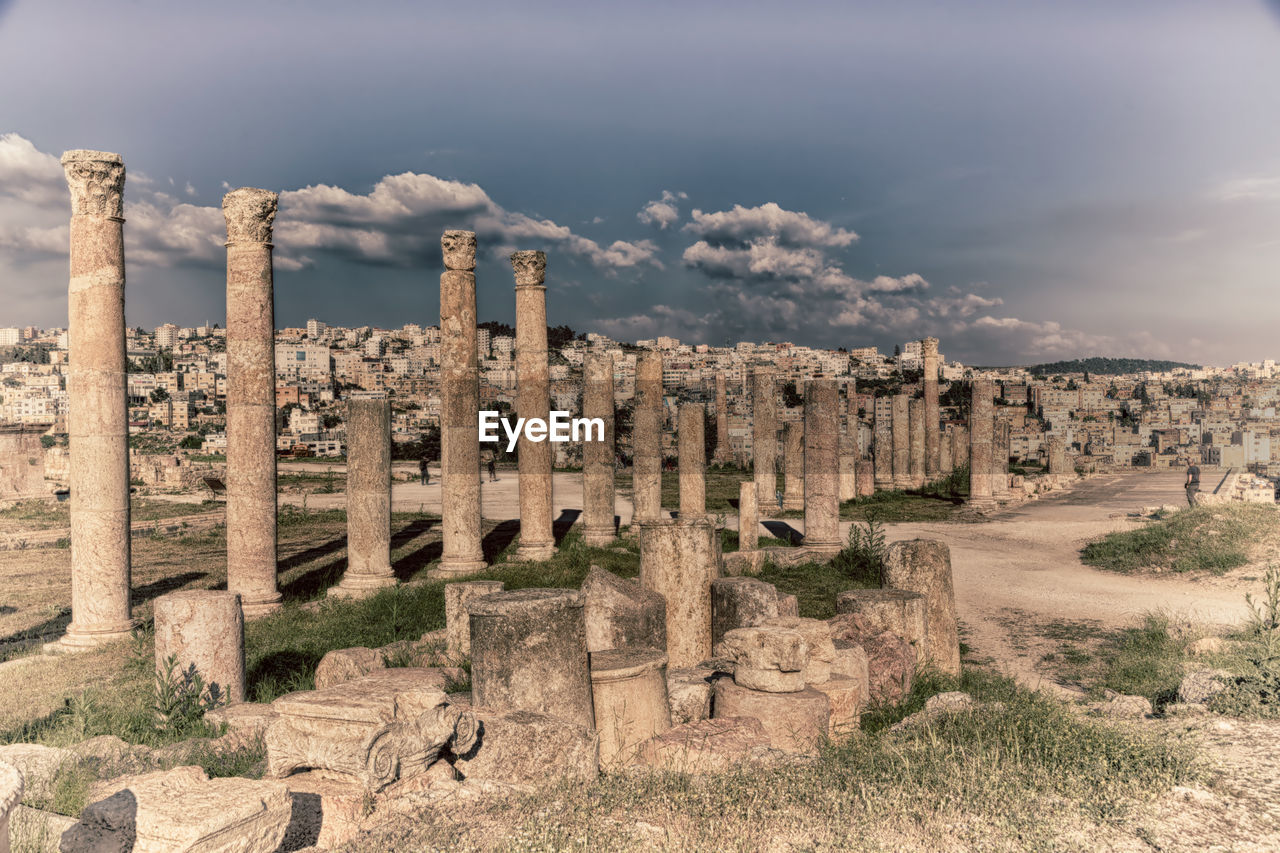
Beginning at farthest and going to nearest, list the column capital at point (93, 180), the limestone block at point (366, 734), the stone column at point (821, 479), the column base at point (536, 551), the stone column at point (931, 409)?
the stone column at point (931, 409) → the stone column at point (821, 479) → the column base at point (536, 551) → the column capital at point (93, 180) → the limestone block at point (366, 734)

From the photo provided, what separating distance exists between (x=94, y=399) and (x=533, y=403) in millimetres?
7425

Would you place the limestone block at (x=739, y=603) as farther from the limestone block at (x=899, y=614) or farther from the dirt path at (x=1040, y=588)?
the dirt path at (x=1040, y=588)

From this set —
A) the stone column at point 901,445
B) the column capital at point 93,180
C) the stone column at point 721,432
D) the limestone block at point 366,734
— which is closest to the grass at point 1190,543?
the stone column at point 901,445

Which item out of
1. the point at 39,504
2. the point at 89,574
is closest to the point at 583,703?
the point at 89,574

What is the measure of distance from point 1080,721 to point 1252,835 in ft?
6.96

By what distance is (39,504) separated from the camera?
25.7m

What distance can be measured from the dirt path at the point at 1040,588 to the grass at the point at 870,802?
13.2ft

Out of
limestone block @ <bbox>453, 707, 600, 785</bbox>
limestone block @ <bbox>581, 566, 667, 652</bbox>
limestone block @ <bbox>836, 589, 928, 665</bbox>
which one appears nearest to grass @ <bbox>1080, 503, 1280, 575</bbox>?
limestone block @ <bbox>836, 589, 928, 665</bbox>

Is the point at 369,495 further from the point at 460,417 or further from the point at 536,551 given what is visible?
the point at 536,551

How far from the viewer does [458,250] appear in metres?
14.6

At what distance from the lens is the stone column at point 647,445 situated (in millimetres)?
20609

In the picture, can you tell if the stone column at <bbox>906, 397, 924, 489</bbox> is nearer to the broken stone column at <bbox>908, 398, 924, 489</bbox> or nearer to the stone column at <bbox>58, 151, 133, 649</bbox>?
the broken stone column at <bbox>908, 398, 924, 489</bbox>

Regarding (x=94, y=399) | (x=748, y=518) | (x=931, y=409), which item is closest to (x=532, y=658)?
(x=94, y=399)

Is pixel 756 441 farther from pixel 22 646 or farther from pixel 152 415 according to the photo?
pixel 152 415
